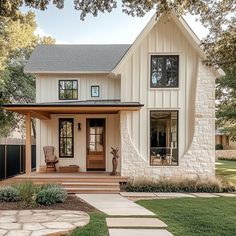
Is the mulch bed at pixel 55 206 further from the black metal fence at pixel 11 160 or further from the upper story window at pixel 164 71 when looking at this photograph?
the upper story window at pixel 164 71

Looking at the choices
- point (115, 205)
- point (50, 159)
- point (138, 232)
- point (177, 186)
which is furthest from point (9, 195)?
point (177, 186)

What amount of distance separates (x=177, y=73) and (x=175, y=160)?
363cm

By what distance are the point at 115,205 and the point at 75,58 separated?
31.8ft

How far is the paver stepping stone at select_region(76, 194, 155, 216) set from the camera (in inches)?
321

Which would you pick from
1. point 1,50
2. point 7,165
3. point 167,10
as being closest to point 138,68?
point 167,10

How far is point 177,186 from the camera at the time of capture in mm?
12656

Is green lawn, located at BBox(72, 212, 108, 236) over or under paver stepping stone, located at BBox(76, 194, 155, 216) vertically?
over

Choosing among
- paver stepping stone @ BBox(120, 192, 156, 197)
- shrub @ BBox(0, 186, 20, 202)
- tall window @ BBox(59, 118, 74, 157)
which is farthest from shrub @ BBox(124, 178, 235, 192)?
shrub @ BBox(0, 186, 20, 202)

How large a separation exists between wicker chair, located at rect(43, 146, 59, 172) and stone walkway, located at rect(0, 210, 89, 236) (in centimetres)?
715

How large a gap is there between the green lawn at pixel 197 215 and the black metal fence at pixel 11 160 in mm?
7687

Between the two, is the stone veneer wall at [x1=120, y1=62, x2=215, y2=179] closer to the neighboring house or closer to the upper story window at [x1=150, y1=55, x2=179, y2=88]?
the neighboring house

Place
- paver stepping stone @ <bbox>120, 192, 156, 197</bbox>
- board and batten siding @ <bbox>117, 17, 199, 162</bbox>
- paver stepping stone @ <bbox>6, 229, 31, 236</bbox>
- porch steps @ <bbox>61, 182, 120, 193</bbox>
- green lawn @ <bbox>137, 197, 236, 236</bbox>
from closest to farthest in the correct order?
paver stepping stone @ <bbox>6, 229, 31, 236</bbox> < green lawn @ <bbox>137, 197, 236, 236</bbox> < paver stepping stone @ <bbox>120, 192, 156, 197</bbox> < porch steps @ <bbox>61, 182, 120, 193</bbox> < board and batten siding @ <bbox>117, 17, 199, 162</bbox>

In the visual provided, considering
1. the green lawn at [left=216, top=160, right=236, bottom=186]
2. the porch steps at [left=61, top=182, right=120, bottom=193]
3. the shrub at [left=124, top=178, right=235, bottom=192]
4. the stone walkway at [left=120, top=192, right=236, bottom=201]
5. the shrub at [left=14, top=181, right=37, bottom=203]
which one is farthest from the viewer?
the green lawn at [left=216, top=160, right=236, bottom=186]

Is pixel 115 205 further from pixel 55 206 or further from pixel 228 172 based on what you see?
pixel 228 172
